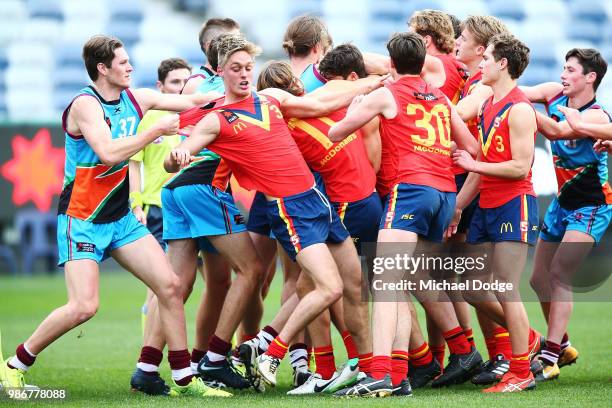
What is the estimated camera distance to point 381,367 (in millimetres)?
6699

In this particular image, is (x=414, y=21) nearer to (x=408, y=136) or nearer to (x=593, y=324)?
(x=408, y=136)

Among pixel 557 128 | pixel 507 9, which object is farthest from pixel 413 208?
pixel 507 9

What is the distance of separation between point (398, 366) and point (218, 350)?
1.51m

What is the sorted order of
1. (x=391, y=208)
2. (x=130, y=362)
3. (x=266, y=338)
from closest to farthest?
1. (x=391, y=208)
2. (x=266, y=338)
3. (x=130, y=362)

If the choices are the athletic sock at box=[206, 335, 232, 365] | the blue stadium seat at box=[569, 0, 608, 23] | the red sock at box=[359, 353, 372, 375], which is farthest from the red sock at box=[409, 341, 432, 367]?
the blue stadium seat at box=[569, 0, 608, 23]

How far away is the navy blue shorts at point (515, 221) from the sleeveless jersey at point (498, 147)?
0.15 ft

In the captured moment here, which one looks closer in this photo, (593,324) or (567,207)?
(567,207)

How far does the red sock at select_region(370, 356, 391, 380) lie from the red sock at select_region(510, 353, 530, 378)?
96cm

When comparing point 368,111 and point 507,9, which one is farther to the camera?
point 507,9

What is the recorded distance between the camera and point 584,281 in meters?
9.42

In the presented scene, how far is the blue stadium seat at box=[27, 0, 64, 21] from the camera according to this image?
21.4m

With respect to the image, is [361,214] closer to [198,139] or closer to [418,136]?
[418,136]

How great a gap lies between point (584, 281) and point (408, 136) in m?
3.28

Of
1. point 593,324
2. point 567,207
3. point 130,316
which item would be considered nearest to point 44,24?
point 130,316
